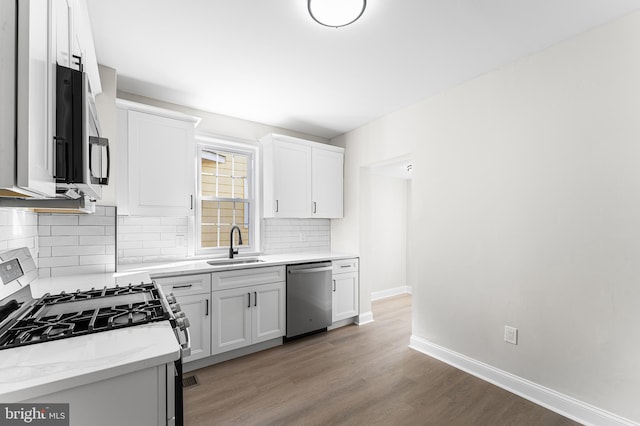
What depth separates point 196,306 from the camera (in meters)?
2.56

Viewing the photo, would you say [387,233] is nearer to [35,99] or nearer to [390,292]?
[390,292]

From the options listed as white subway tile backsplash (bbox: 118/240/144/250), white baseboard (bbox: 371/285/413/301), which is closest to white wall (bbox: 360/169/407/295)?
white baseboard (bbox: 371/285/413/301)

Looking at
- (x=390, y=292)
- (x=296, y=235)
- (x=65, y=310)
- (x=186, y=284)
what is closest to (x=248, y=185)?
(x=296, y=235)

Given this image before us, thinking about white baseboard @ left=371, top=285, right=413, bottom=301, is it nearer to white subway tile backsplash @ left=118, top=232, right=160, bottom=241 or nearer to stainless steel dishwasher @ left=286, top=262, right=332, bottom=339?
stainless steel dishwasher @ left=286, top=262, right=332, bottom=339

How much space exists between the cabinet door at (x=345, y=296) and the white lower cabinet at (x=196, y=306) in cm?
153

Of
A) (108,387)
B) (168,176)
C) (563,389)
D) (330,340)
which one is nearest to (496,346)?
(563,389)

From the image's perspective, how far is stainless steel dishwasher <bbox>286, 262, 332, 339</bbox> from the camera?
125 inches

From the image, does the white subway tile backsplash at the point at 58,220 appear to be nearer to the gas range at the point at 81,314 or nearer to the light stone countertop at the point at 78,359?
the gas range at the point at 81,314

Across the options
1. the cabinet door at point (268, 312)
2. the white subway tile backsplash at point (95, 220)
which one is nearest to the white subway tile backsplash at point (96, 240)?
the white subway tile backsplash at point (95, 220)

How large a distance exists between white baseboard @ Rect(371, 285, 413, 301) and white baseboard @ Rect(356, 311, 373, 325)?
1114 mm

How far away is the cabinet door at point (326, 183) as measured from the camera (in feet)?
12.6

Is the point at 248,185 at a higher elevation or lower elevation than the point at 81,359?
higher

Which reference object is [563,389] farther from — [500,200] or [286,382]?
[286,382]

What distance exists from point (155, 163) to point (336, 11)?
2048 mm
